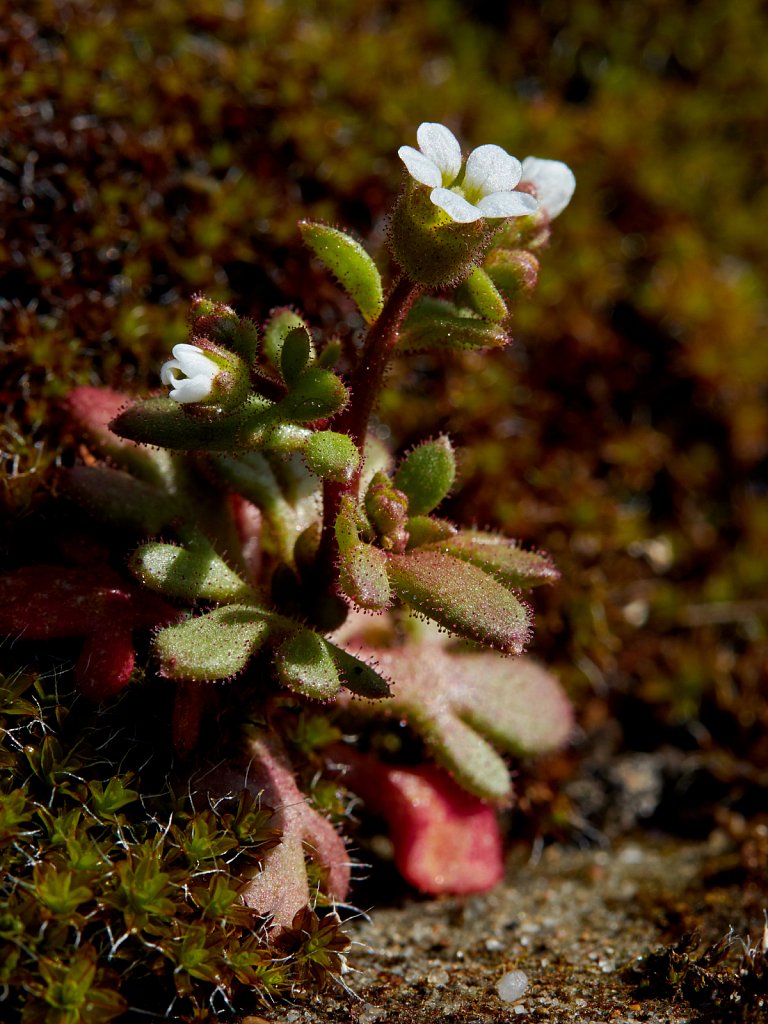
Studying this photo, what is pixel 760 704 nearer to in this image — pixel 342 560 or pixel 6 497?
pixel 342 560

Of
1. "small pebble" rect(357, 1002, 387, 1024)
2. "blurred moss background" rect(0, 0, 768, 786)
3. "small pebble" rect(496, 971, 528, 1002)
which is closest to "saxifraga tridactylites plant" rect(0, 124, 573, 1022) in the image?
"small pebble" rect(357, 1002, 387, 1024)

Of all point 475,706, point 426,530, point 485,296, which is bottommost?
point 475,706

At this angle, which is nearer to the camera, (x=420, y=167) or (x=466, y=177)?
(x=420, y=167)

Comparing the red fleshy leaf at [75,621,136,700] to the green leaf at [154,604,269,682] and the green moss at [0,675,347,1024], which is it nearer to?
the green moss at [0,675,347,1024]

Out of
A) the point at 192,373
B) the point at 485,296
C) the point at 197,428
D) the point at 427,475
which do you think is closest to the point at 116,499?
the point at 197,428

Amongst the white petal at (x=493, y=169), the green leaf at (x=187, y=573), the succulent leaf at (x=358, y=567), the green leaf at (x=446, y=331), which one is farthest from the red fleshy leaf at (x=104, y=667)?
the white petal at (x=493, y=169)

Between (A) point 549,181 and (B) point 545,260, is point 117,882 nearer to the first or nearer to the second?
(A) point 549,181

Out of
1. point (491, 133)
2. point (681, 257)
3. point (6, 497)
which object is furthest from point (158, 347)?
point (681, 257)
